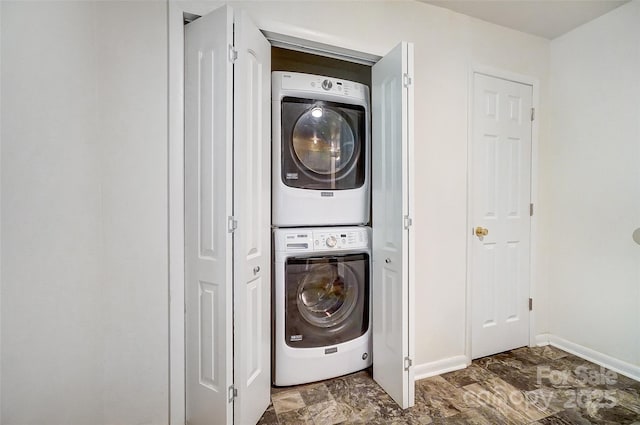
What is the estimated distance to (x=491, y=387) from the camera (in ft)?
5.80

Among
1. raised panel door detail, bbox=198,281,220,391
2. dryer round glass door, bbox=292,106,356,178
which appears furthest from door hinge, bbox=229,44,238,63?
raised panel door detail, bbox=198,281,220,391

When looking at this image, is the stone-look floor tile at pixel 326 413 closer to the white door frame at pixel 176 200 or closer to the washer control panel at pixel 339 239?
the white door frame at pixel 176 200

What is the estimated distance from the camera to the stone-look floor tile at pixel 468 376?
183 centimetres

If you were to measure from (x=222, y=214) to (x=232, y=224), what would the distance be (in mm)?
64

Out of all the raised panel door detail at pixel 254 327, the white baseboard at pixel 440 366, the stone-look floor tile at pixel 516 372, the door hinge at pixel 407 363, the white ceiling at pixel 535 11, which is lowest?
the stone-look floor tile at pixel 516 372

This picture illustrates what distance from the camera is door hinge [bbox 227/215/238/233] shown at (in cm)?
126

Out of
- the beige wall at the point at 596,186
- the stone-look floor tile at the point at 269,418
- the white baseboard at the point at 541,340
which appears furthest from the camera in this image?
the white baseboard at the point at 541,340

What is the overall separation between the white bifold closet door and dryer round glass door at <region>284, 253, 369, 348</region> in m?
0.32

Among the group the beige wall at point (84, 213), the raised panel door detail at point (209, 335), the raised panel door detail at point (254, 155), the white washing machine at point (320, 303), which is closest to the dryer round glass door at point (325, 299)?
the white washing machine at point (320, 303)

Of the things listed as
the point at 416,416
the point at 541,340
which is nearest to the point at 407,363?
the point at 416,416

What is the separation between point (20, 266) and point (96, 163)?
52 centimetres

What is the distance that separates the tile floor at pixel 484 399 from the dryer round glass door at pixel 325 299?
31 centimetres

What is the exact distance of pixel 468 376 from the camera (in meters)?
1.90

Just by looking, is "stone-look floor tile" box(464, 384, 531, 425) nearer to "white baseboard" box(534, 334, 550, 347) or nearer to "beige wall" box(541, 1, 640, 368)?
"white baseboard" box(534, 334, 550, 347)
